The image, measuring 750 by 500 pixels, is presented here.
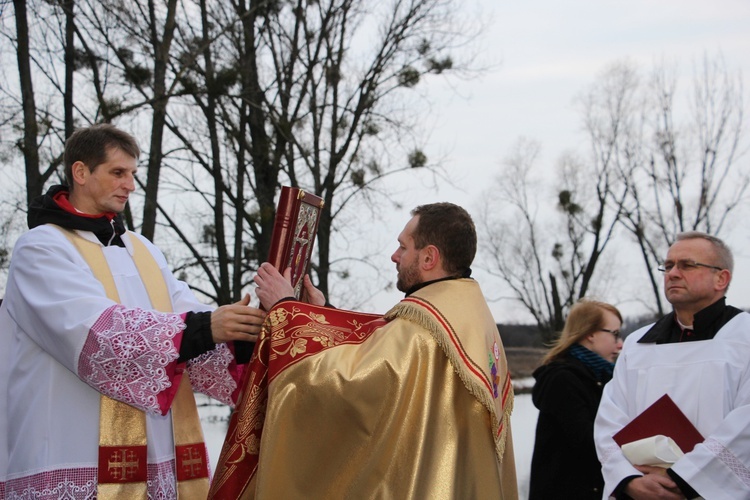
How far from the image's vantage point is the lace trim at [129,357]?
11.8 feet

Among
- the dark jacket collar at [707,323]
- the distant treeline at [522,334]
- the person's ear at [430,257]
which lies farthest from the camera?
the distant treeline at [522,334]

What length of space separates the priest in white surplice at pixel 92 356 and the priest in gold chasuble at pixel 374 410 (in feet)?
1.01

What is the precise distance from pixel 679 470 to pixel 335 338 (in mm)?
1719

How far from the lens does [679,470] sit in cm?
405

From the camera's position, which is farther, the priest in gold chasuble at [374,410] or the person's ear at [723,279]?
the person's ear at [723,279]

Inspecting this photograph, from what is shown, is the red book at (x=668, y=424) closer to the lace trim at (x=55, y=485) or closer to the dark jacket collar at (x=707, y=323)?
the dark jacket collar at (x=707, y=323)

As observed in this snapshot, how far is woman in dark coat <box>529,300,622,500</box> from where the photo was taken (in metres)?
5.45

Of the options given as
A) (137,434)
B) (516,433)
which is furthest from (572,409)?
(516,433)

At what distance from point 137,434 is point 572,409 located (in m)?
2.80

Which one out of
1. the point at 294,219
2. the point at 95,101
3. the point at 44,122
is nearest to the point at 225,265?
the point at 95,101

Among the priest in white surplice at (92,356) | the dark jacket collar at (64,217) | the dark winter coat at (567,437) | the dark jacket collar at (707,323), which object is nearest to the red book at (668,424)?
the dark jacket collar at (707,323)

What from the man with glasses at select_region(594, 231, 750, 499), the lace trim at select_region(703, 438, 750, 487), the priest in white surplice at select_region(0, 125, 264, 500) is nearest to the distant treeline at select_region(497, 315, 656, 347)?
the man with glasses at select_region(594, 231, 750, 499)

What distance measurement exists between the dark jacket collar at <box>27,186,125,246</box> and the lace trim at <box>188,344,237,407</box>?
0.72 m

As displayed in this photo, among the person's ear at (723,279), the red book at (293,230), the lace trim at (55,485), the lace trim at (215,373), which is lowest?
the lace trim at (55,485)
